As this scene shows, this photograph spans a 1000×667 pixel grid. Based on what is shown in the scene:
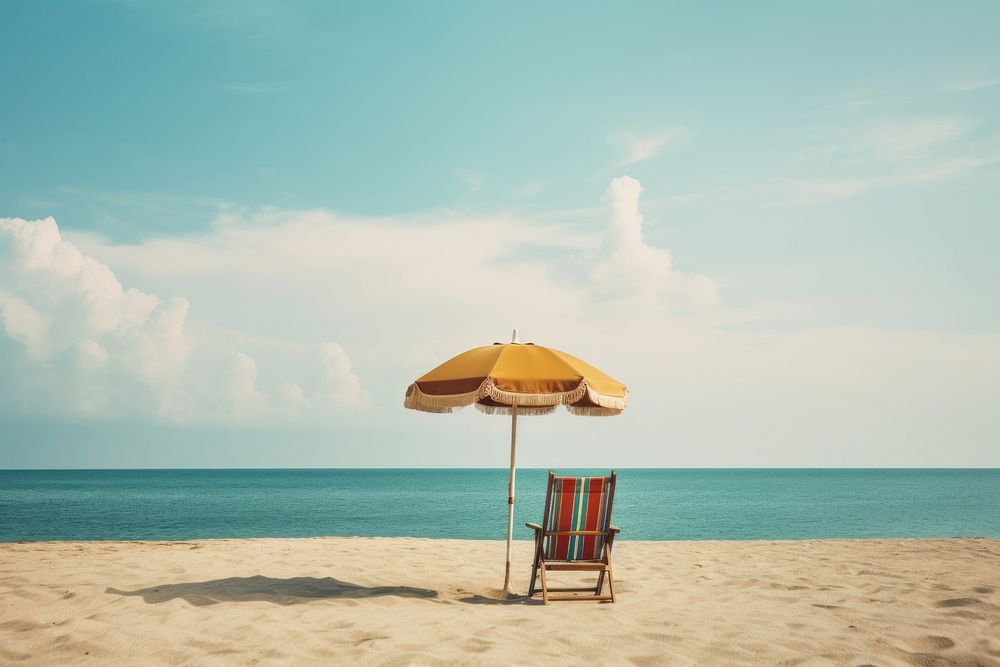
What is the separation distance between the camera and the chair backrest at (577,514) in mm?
5996

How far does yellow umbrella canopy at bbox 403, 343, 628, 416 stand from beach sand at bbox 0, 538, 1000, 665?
1.69 metres

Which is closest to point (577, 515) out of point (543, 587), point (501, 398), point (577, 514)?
point (577, 514)

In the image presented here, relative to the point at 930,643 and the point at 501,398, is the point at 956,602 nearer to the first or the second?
the point at 930,643

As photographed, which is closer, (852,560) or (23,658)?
(23,658)

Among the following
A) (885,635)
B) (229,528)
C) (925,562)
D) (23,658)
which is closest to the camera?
(23,658)

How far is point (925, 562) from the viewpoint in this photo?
8234 mm

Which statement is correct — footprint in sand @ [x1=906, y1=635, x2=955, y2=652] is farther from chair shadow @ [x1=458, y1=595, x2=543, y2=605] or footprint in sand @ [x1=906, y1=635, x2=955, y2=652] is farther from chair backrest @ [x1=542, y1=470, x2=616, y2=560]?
chair shadow @ [x1=458, y1=595, x2=543, y2=605]

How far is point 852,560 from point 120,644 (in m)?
8.08

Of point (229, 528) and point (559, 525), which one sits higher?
point (559, 525)

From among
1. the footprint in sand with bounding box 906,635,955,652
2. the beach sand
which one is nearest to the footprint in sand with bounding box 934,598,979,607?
the beach sand

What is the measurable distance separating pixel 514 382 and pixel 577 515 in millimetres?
1344

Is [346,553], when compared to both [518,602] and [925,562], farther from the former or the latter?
[925,562]

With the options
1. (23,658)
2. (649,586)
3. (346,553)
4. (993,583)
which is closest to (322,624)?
(23,658)

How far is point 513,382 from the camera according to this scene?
5727 millimetres
